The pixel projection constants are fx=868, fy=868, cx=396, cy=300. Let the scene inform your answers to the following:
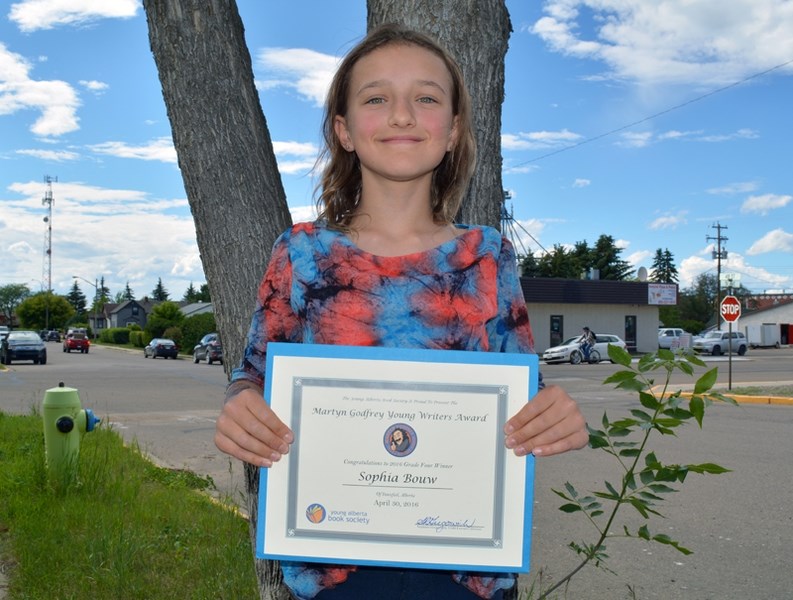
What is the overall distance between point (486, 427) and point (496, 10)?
1815 millimetres

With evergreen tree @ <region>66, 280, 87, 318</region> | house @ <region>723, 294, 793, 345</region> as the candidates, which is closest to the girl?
house @ <region>723, 294, 793, 345</region>

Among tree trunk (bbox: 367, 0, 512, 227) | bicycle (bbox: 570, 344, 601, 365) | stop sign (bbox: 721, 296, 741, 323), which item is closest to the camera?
tree trunk (bbox: 367, 0, 512, 227)

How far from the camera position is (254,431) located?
5.52 ft

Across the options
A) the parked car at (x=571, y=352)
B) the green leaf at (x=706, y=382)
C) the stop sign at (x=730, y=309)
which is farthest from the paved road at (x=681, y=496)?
the parked car at (x=571, y=352)

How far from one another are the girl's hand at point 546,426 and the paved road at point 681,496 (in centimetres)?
197

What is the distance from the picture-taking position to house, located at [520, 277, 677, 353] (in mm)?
46094

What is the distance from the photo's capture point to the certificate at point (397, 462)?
5.57 feet

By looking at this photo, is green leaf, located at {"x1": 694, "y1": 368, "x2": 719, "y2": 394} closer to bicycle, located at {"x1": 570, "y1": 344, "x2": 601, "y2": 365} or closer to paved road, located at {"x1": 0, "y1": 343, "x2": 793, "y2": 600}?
paved road, located at {"x1": 0, "y1": 343, "x2": 793, "y2": 600}

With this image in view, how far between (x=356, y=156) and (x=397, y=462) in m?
0.87

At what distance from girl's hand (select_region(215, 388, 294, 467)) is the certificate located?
0.03 metres

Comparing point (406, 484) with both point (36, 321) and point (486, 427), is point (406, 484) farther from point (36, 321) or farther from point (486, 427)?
point (36, 321)

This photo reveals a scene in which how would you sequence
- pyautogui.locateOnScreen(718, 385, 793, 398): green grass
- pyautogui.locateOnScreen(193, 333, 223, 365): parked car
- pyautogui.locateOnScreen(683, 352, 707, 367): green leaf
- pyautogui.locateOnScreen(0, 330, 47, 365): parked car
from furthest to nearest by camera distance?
1. pyautogui.locateOnScreen(193, 333, 223, 365): parked car
2. pyautogui.locateOnScreen(0, 330, 47, 365): parked car
3. pyautogui.locateOnScreen(718, 385, 793, 398): green grass
4. pyautogui.locateOnScreen(683, 352, 707, 367): green leaf

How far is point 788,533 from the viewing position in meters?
6.57
